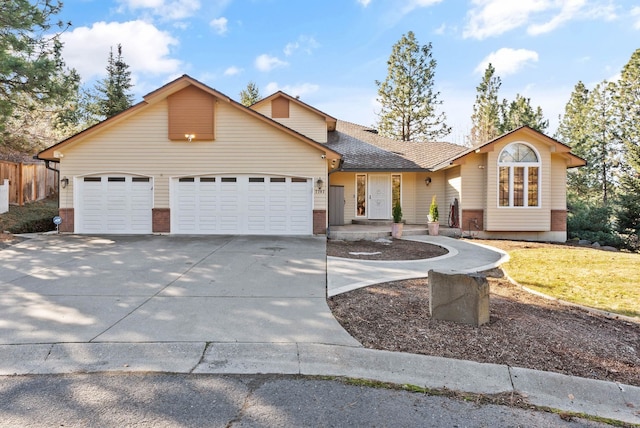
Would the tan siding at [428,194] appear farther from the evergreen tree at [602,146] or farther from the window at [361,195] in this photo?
the evergreen tree at [602,146]

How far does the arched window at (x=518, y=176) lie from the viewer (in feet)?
44.8

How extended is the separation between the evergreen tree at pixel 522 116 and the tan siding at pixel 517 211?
15.5 metres

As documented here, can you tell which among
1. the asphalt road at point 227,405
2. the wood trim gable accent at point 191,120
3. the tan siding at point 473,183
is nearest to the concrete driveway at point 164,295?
the asphalt road at point 227,405

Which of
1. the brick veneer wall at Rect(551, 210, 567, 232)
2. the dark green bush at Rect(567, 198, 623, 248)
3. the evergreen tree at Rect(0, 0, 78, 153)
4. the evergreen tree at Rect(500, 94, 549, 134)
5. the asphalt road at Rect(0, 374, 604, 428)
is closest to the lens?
the asphalt road at Rect(0, 374, 604, 428)

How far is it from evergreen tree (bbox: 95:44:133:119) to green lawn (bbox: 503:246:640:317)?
30.7m

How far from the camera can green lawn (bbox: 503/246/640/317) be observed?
569 cm

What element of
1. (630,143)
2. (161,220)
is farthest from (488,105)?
(161,220)

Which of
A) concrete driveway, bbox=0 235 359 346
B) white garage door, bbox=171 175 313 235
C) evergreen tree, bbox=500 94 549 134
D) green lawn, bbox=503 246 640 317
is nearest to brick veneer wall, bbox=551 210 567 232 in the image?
green lawn, bbox=503 246 640 317

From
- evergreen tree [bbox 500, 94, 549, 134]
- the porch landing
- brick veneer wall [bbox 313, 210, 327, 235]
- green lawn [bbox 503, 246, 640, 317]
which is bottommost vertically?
green lawn [bbox 503, 246, 640, 317]

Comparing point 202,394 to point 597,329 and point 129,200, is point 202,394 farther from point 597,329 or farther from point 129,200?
point 129,200

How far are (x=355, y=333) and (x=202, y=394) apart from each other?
6.10 feet

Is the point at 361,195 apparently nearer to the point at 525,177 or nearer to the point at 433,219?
the point at 433,219

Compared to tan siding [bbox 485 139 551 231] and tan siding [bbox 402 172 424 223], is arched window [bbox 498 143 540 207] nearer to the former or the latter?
tan siding [bbox 485 139 551 231]

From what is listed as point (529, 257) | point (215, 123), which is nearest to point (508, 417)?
point (529, 257)
